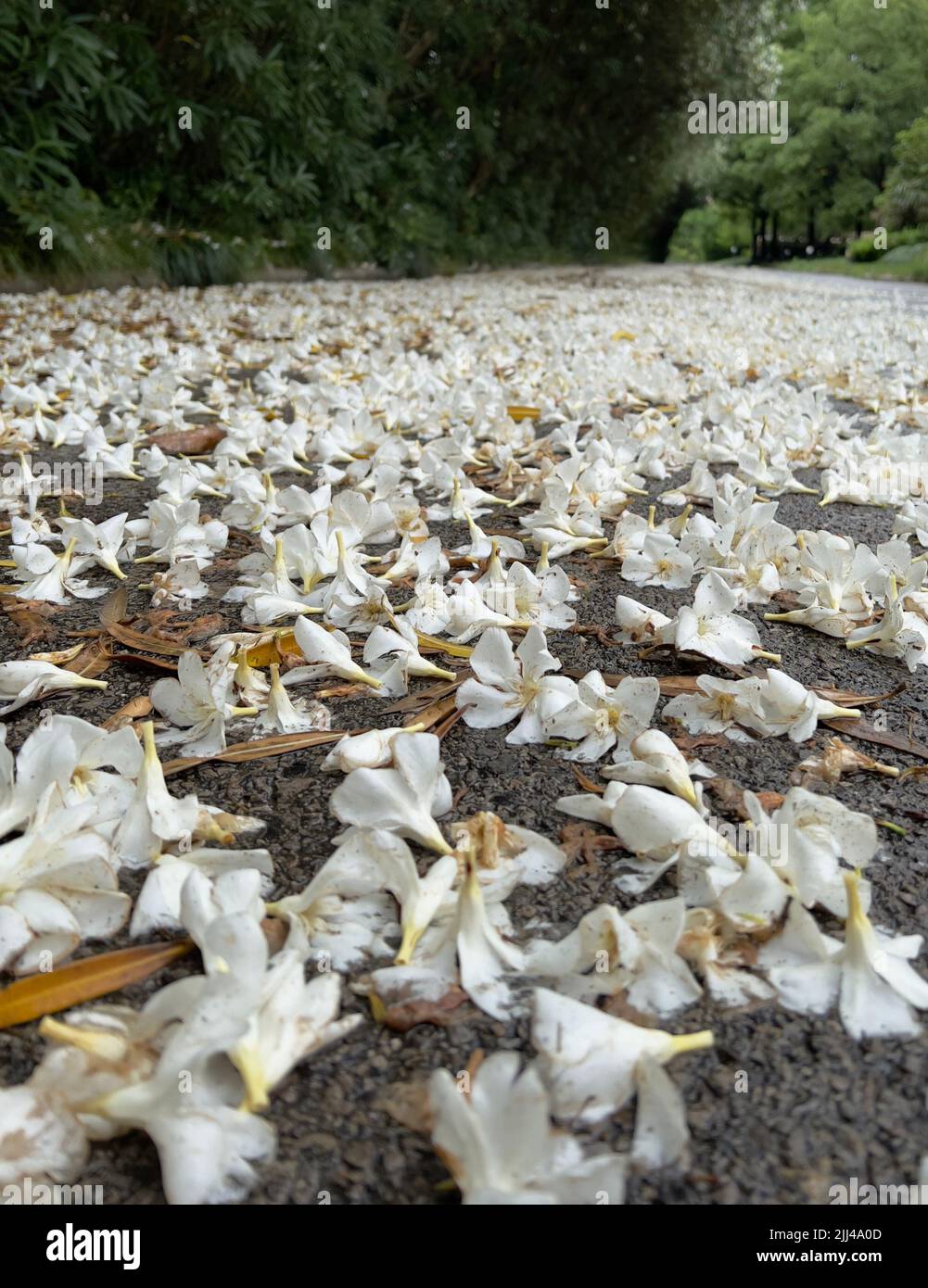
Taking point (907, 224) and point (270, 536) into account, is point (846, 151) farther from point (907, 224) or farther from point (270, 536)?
point (270, 536)

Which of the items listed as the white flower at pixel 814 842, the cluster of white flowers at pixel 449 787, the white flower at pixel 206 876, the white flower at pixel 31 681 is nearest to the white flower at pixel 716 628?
the cluster of white flowers at pixel 449 787

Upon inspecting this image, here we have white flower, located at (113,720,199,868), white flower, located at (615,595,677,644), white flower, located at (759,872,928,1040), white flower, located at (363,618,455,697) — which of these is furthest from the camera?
white flower, located at (615,595,677,644)

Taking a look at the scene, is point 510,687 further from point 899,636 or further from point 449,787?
point 899,636

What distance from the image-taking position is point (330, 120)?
975 cm

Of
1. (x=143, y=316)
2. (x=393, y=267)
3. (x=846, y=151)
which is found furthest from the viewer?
(x=846, y=151)

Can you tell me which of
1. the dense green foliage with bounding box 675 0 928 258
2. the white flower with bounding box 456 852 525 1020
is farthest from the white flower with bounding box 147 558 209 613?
the dense green foliage with bounding box 675 0 928 258

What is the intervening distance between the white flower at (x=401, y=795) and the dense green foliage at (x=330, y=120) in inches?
262

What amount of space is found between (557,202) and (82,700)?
16.9 m

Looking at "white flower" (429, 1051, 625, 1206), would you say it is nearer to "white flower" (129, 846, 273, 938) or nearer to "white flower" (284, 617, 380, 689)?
"white flower" (129, 846, 273, 938)

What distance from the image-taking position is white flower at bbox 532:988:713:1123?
652mm

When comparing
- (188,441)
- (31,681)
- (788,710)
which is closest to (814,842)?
(788,710)

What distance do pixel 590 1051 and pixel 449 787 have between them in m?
0.36

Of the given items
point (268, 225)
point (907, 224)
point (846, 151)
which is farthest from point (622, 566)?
point (846, 151)
